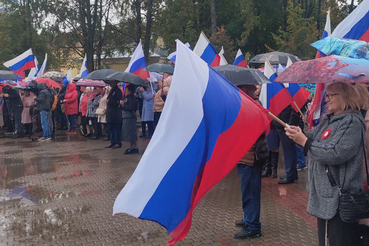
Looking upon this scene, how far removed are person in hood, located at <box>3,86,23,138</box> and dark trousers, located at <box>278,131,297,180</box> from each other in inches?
384

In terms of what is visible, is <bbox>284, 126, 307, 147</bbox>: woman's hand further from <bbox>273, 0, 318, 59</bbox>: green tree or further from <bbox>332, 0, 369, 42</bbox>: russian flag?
<bbox>273, 0, 318, 59</bbox>: green tree

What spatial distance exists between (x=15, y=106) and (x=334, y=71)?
1296 centimetres

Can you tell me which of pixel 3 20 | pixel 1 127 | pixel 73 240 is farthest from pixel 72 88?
pixel 3 20

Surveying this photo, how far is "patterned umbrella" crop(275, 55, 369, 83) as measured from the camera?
300cm

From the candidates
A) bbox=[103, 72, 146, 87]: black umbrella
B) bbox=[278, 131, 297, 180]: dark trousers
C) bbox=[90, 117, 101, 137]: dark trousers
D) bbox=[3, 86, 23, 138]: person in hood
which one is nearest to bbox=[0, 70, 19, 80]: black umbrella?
bbox=[3, 86, 23, 138]: person in hood

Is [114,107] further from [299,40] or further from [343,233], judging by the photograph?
[299,40]

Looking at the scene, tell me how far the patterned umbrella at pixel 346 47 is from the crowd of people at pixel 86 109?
722 centimetres

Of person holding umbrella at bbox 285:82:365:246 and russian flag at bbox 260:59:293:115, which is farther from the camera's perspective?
russian flag at bbox 260:59:293:115

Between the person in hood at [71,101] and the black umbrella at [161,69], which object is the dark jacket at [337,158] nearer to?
the black umbrella at [161,69]

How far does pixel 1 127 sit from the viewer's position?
15.5m

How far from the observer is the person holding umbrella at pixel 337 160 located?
297 cm

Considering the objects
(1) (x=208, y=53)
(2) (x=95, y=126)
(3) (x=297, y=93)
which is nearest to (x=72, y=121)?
(2) (x=95, y=126)

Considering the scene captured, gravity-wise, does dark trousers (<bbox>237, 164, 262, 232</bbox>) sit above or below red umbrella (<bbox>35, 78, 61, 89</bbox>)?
below

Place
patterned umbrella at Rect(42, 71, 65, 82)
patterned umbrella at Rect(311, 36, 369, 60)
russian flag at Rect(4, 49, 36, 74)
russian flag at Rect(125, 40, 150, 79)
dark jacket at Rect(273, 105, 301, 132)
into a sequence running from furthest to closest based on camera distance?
russian flag at Rect(4, 49, 36, 74)
patterned umbrella at Rect(42, 71, 65, 82)
russian flag at Rect(125, 40, 150, 79)
dark jacket at Rect(273, 105, 301, 132)
patterned umbrella at Rect(311, 36, 369, 60)
